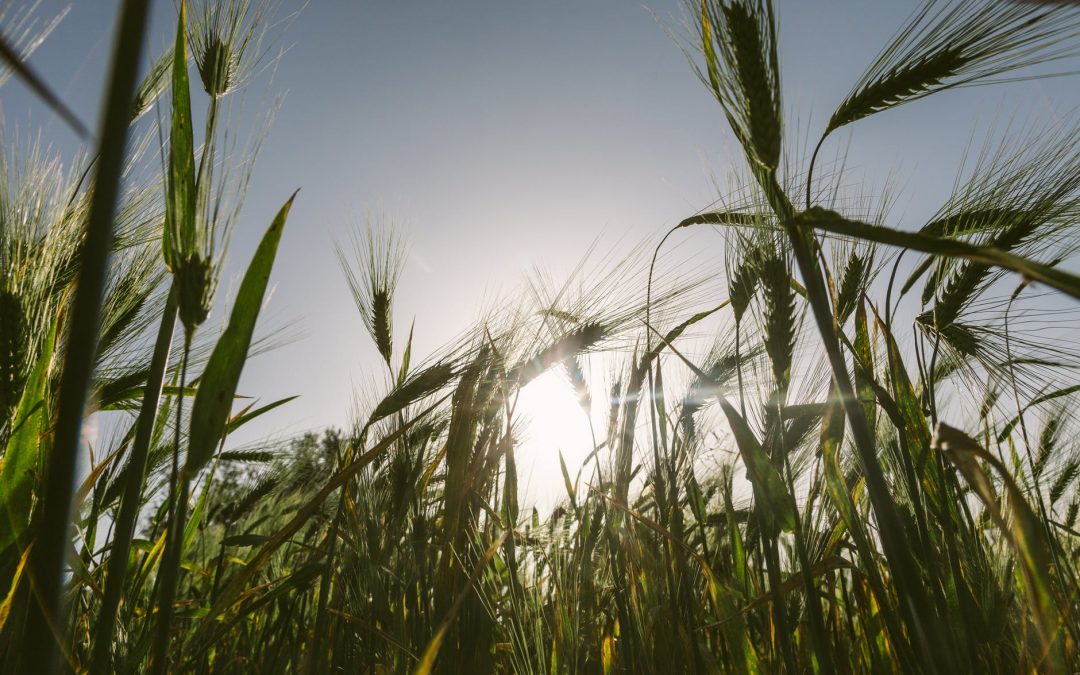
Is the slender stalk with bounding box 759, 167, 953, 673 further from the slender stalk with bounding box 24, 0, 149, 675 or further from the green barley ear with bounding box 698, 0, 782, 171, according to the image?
the slender stalk with bounding box 24, 0, 149, 675

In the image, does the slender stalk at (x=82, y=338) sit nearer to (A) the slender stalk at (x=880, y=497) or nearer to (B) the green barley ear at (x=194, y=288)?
(B) the green barley ear at (x=194, y=288)

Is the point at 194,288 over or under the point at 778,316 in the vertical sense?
under

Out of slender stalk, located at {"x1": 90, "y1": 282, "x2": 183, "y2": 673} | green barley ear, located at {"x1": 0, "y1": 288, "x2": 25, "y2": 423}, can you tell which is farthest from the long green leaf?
green barley ear, located at {"x1": 0, "y1": 288, "x2": 25, "y2": 423}

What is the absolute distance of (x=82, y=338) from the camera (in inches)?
15.3

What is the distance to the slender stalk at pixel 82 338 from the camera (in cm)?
39

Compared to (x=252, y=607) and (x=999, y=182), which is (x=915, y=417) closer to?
(x=999, y=182)

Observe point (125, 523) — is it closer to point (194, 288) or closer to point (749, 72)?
point (194, 288)

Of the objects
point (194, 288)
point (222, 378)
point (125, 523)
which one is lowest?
point (125, 523)

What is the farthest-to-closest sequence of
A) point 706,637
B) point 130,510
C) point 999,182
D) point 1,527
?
point 706,637
point 999,182
point 1,527
point 130,510

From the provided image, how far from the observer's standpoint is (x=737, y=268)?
1382 mm

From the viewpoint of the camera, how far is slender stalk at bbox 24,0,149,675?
1.27 ft

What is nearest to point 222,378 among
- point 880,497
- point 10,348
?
point 10,348

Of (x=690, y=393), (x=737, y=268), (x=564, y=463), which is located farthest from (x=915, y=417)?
(x=564, y=463)

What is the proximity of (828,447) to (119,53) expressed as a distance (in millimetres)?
1044
